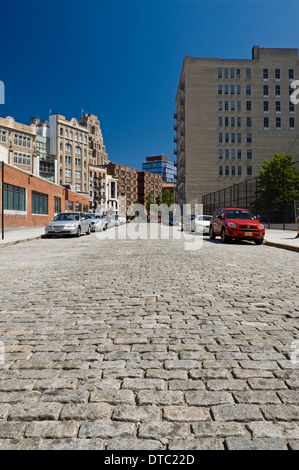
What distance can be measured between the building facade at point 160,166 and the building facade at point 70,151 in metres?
99.0

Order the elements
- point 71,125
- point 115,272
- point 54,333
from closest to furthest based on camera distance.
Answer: point 54,333
point 115,272
point 71,125

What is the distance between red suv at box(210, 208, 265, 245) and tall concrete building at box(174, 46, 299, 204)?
5155 centimetres

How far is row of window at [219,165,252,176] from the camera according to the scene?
2677 inches

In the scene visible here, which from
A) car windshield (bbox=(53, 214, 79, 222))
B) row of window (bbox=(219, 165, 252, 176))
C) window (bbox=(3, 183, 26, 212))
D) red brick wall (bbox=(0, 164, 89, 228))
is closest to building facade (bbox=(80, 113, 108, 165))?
row of window (bbox=(219, 165, 252, 176))

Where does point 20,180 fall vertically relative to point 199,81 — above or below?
below

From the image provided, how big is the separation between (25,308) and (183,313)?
223 cm

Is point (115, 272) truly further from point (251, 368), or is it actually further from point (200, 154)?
point (200, 154)

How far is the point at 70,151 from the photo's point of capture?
84.1m

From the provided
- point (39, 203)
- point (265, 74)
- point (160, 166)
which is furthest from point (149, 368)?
point (160, 166)

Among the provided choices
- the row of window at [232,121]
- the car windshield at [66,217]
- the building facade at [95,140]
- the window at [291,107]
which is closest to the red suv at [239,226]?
the car windshield at [66,217]

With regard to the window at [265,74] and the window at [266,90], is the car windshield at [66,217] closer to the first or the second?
the window at [266,90]
